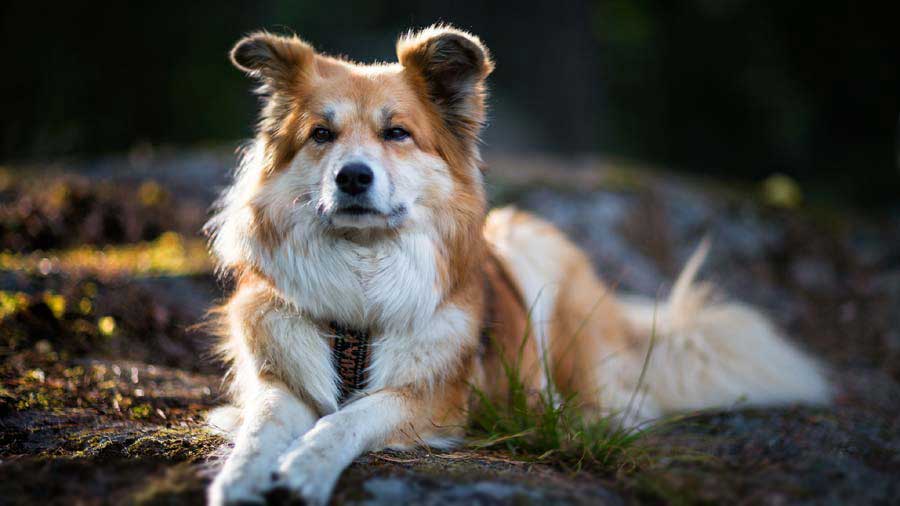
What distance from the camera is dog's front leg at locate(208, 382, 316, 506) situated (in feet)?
6.52

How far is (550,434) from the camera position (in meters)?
2.69

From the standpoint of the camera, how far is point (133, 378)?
329 cm

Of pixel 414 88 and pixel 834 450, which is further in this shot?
pixel 414 88

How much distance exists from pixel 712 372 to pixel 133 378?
118 inches

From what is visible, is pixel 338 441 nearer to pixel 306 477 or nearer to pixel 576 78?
pixel 306 477

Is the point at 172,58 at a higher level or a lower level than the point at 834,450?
higher

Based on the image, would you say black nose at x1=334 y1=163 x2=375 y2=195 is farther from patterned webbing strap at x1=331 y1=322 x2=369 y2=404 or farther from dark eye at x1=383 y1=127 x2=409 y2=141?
patterned webbing strap at x1=331 y1=322 x2=369 y2=404

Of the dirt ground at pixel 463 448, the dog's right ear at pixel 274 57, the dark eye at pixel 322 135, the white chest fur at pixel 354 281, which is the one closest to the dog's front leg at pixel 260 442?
the dirt ground at pixel 463 448

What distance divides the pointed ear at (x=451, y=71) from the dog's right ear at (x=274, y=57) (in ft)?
1.43

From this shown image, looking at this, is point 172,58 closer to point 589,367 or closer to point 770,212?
point 770,212

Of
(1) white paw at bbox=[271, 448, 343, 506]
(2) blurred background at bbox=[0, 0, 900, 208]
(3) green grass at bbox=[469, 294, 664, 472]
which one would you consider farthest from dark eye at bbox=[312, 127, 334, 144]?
(2) blurred background at bbox=[0, 0, 900, 208]

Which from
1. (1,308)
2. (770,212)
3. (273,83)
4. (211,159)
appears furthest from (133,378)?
(770,212)

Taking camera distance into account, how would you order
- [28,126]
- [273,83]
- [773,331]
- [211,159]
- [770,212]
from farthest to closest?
1. [28,126]
2. [211,159]
3. [770,212]
4. [773,331]
5. [273,83]

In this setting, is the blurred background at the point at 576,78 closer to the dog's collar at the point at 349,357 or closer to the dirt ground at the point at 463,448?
the dirt ground at the point at 463,448
